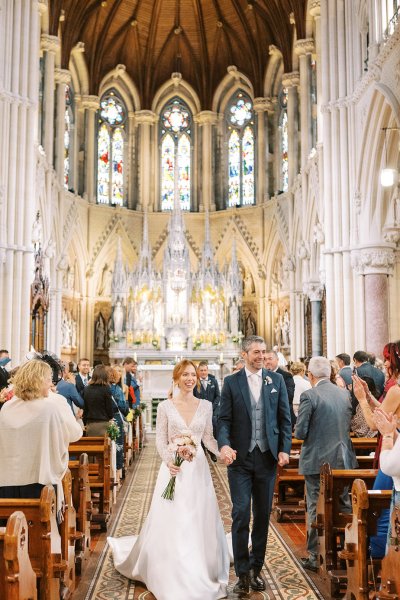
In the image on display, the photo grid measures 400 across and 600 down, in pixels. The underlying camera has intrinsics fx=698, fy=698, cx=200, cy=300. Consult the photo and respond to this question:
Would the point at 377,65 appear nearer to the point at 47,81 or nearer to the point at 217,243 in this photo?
the point at 47,81

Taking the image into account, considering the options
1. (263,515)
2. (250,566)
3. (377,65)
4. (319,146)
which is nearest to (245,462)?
(263,515)

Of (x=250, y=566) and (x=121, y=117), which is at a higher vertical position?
(x=121, y=117)

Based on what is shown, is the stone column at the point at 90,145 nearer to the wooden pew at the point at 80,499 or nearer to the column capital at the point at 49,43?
the column capital at the point at 49,43

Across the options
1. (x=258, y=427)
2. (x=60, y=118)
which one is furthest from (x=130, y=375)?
(x=60, y=118)

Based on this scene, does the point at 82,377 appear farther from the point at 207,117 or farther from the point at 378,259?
the point at 207,117

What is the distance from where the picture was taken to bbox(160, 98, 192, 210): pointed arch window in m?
30.0

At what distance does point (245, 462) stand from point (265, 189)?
23103mm

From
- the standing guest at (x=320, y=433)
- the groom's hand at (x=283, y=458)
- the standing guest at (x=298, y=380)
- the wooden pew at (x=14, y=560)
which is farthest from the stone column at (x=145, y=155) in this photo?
the wooden pew at (x=14, y=560)

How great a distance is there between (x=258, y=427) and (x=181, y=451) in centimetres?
67

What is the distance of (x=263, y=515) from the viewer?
18.5 feet

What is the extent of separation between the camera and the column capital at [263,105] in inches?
1115

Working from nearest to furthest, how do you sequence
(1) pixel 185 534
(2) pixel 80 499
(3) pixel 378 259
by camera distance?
(1) pixel 185 534
(2) pixel 80 499
(3) pixel 378 259

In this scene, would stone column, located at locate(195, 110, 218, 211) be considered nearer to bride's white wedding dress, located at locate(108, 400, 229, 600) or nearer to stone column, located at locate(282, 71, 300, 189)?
stone column, located at locate(282, 71, 300, 189)

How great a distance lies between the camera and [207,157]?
29.6 meters
